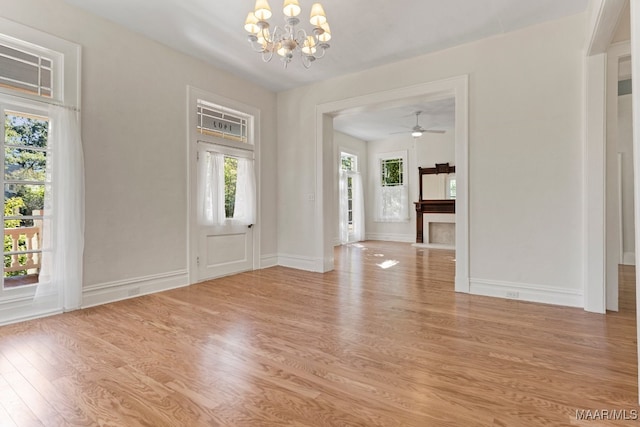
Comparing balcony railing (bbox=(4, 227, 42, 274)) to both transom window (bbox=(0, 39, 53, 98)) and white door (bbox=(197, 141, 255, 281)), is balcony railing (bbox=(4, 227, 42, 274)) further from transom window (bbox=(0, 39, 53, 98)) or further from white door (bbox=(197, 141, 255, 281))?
white door (bbox=(197, 141, 255, 281))

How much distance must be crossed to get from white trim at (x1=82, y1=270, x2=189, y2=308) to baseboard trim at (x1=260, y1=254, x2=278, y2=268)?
1.42 metres

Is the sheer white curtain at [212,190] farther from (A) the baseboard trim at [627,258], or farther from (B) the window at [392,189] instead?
(A) the baseboard trim at [627,258]

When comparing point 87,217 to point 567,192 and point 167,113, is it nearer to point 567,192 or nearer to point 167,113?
point 167,113

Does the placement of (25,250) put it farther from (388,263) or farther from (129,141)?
(388,263)

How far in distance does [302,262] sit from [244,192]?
1.52m

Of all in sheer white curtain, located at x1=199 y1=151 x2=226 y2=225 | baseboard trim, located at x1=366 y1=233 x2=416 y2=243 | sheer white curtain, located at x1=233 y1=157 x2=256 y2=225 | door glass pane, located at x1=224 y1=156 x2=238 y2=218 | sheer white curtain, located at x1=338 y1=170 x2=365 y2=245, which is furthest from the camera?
baseboard trim, located at x1=366 y1=233 x2=416 y2=243

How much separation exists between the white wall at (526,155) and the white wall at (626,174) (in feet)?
11.7

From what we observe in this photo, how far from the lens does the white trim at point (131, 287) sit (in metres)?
3.44

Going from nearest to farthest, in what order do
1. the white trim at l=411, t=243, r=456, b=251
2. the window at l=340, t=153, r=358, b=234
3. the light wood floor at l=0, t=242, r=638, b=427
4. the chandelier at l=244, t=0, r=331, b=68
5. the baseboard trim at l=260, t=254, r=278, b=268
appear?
1. the light wood floor at l=0, t=242, r=638, b=427
2. the chandelier at l=244, t=0, r=331, b=68
3. the baseboard trim at l=260, t=254, r=278, b=268
4. the white trim at l=411, t=243, r=456, b=251
5. the window at l=340, t=153, r=358, b=234

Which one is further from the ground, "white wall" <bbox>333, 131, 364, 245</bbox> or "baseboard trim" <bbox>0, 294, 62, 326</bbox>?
"white wall" <bbox>333, 131, 364, 245</bbox>

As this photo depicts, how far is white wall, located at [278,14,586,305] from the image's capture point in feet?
11.2

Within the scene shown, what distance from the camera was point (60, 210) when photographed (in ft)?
10.3

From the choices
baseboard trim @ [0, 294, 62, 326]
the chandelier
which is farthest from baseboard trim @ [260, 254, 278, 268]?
the chandelier

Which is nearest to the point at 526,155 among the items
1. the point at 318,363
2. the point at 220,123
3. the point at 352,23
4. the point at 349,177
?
the point at 352,23
